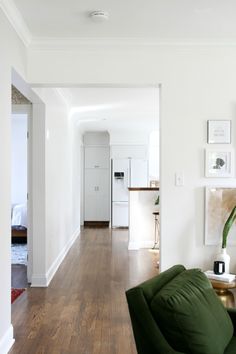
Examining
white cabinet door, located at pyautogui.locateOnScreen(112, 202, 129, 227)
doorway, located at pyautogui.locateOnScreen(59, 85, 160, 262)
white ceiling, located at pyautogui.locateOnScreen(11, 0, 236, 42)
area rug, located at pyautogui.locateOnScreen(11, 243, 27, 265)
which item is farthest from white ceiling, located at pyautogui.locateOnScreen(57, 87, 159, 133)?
area rug, located at pyautogui.locateOnScreen(11, 243, 27, 265)

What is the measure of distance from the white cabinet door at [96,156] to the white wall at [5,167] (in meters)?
7.48

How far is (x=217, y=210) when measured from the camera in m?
3.41

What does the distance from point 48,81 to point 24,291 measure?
8.14ft

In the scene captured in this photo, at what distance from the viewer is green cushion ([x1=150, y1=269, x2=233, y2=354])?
5.65 feet

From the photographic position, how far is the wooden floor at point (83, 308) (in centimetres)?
310

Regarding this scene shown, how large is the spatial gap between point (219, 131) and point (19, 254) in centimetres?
436

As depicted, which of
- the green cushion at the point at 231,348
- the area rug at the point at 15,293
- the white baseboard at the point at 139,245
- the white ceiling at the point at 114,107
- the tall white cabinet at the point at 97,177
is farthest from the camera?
the tall white cabinet at the point at 97,177

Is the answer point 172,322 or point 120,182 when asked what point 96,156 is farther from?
point 172,322

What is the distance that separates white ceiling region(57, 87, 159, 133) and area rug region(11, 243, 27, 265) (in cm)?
261

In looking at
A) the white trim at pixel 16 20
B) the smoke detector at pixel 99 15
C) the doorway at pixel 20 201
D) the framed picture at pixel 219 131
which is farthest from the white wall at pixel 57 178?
the framed picture at pixel 219 131

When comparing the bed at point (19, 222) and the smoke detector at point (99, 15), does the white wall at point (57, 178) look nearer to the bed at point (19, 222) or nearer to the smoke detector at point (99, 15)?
the bed at point (19, 222)

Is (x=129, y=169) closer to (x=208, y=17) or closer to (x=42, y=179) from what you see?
(x=42, y=179)

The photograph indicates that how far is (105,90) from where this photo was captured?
17.9ft

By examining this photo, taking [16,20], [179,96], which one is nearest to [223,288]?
[179,96]
